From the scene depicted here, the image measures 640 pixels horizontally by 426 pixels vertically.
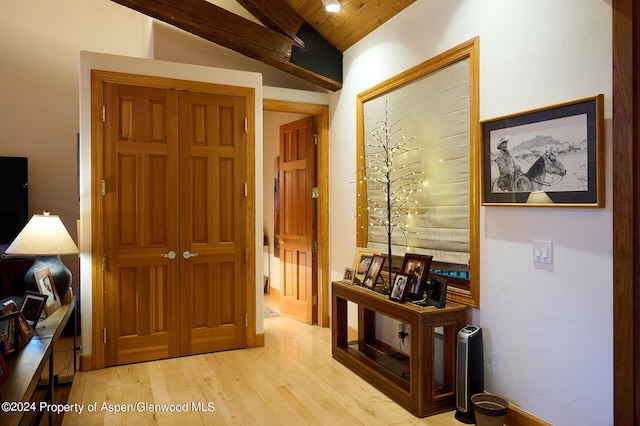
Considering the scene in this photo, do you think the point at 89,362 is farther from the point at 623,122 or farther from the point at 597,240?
the point at 623,122

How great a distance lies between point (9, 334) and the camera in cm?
198

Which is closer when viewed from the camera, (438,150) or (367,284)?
(438,150)

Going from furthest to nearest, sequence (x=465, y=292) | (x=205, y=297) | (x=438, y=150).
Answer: (x=205, y=297)
(x=438, y=150)
(x=465, y=292)

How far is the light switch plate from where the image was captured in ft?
7.65

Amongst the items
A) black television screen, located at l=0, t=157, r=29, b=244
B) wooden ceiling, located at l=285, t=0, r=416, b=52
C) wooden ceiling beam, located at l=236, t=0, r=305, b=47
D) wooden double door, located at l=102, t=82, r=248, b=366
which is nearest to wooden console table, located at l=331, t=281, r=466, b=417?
wooden double door, located at l=102, t=82, r=248, b=366

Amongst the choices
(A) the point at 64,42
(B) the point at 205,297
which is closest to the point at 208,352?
(B) the point at 205,297

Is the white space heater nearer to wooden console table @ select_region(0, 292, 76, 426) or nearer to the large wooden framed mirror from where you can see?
the large wooden framed mirror

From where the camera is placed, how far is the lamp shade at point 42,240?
276 centimetres

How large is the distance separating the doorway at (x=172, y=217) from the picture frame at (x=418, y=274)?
5.24ft

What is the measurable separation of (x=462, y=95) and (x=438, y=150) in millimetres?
418

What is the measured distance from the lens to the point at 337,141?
14.8 feet

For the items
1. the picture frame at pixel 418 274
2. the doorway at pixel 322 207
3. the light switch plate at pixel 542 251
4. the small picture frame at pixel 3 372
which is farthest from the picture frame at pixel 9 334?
the doorway at pixel 322 207

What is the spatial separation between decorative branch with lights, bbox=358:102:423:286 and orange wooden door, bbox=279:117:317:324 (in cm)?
98

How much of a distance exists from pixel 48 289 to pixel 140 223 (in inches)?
36.6
